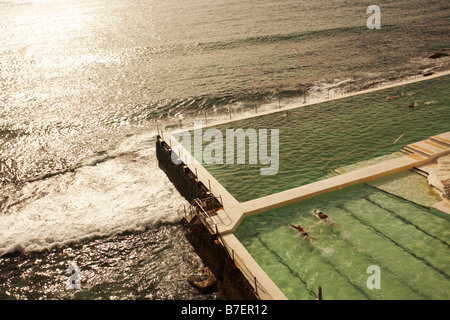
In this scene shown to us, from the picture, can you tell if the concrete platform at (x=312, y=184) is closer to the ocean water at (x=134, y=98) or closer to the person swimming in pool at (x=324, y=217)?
the person swimming in pool at (x=324, y=217)

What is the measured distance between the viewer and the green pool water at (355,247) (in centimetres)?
1230

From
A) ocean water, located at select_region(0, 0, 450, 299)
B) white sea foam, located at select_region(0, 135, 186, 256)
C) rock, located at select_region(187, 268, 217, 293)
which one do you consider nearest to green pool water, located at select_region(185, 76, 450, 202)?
rock, located at select_region(187, 268, 217, 293)

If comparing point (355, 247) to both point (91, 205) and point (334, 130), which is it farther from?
point (91, 205)

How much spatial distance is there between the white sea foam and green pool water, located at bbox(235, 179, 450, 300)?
297 inches

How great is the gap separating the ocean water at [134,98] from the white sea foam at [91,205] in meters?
0.08

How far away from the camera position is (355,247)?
13953 millimetres

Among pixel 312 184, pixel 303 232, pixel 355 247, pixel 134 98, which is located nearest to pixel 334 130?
pixel 312 184

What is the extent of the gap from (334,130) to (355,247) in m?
11.2

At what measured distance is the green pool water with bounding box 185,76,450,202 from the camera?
62.7 ft

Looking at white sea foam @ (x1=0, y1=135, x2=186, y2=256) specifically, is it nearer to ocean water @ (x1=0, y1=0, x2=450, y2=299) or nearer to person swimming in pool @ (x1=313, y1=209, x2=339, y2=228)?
ocean water @ (x1=0, y1=0, x2=450, y2=299)

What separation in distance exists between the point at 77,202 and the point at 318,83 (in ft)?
90.3

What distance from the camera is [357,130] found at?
23359 millimetres

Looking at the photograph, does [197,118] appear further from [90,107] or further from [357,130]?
[357,130]
